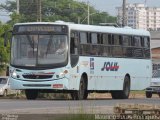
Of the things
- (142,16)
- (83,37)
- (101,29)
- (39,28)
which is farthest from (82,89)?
(142,16)

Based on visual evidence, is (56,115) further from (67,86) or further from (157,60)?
(157,60)

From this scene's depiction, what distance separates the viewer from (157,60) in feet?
320

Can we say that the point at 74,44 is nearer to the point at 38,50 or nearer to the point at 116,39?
the point at 38,50

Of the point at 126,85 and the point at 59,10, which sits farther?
the point at 59,10

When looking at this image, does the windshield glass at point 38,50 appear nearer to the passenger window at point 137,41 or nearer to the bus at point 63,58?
the bus at point 63,58

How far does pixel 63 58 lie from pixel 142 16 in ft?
438

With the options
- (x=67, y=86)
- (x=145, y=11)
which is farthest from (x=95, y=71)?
(x=145, y=11)

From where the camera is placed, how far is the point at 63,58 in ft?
107

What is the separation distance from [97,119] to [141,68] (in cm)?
2170

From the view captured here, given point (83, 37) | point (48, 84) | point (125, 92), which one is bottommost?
point (125, 92)

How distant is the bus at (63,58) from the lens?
3247 cm

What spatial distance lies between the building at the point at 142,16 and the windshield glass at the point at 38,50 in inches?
4412

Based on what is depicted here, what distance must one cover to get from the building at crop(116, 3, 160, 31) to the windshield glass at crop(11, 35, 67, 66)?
368 feet

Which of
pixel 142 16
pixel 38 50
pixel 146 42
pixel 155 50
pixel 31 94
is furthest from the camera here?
pixel 142 16
